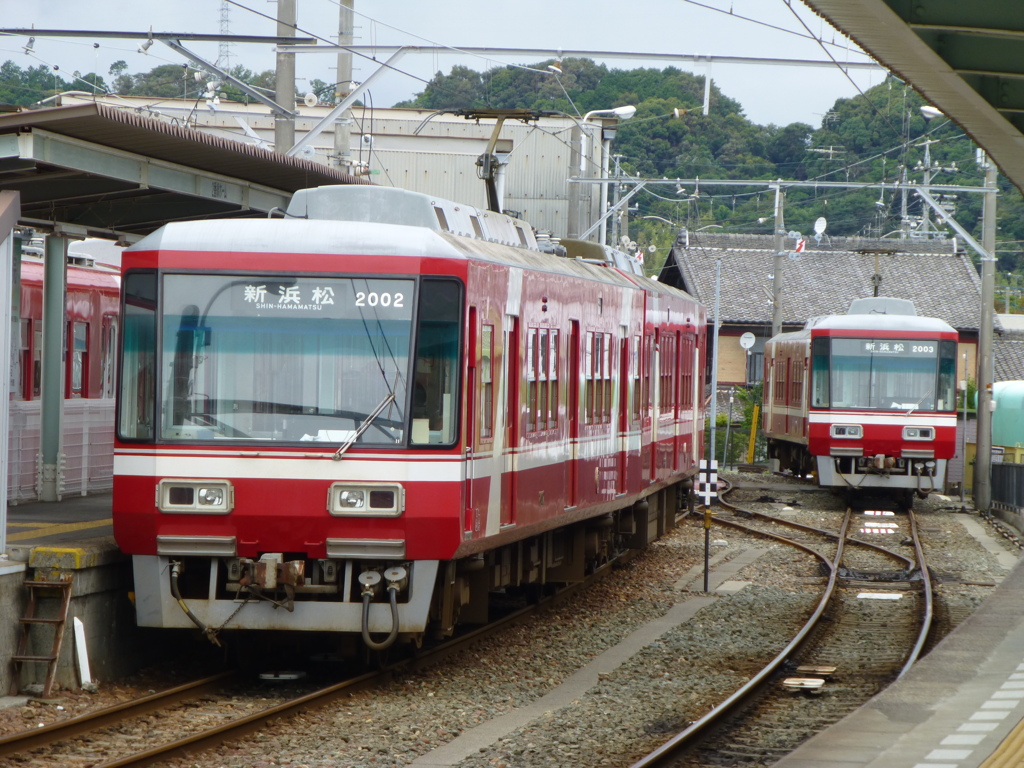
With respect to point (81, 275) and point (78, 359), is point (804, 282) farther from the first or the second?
point (78, 359)

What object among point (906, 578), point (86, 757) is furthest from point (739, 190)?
point (86, 757)

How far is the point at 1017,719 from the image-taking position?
844 cm

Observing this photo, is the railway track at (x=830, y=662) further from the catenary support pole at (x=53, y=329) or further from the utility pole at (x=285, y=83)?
the utility pole at (x=285, y=83)

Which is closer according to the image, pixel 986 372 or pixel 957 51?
pixel 957 51

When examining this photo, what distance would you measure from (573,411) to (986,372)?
54.7 feet

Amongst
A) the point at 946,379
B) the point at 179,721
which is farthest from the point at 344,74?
the point at 179,721

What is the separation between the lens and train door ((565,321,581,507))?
42.3 ft

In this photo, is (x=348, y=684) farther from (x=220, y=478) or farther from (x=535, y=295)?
(x=535, y=295)

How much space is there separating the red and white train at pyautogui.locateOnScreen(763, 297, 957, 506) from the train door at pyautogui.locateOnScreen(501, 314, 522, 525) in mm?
14691

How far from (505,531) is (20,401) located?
5957mm

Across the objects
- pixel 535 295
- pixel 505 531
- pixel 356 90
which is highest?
pixel 356 90

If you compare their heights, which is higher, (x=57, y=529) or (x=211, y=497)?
(x=211, y=497)

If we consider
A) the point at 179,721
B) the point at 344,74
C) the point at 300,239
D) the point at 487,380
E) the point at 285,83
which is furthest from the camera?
the point at 344,74

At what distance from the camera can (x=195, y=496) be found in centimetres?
941
